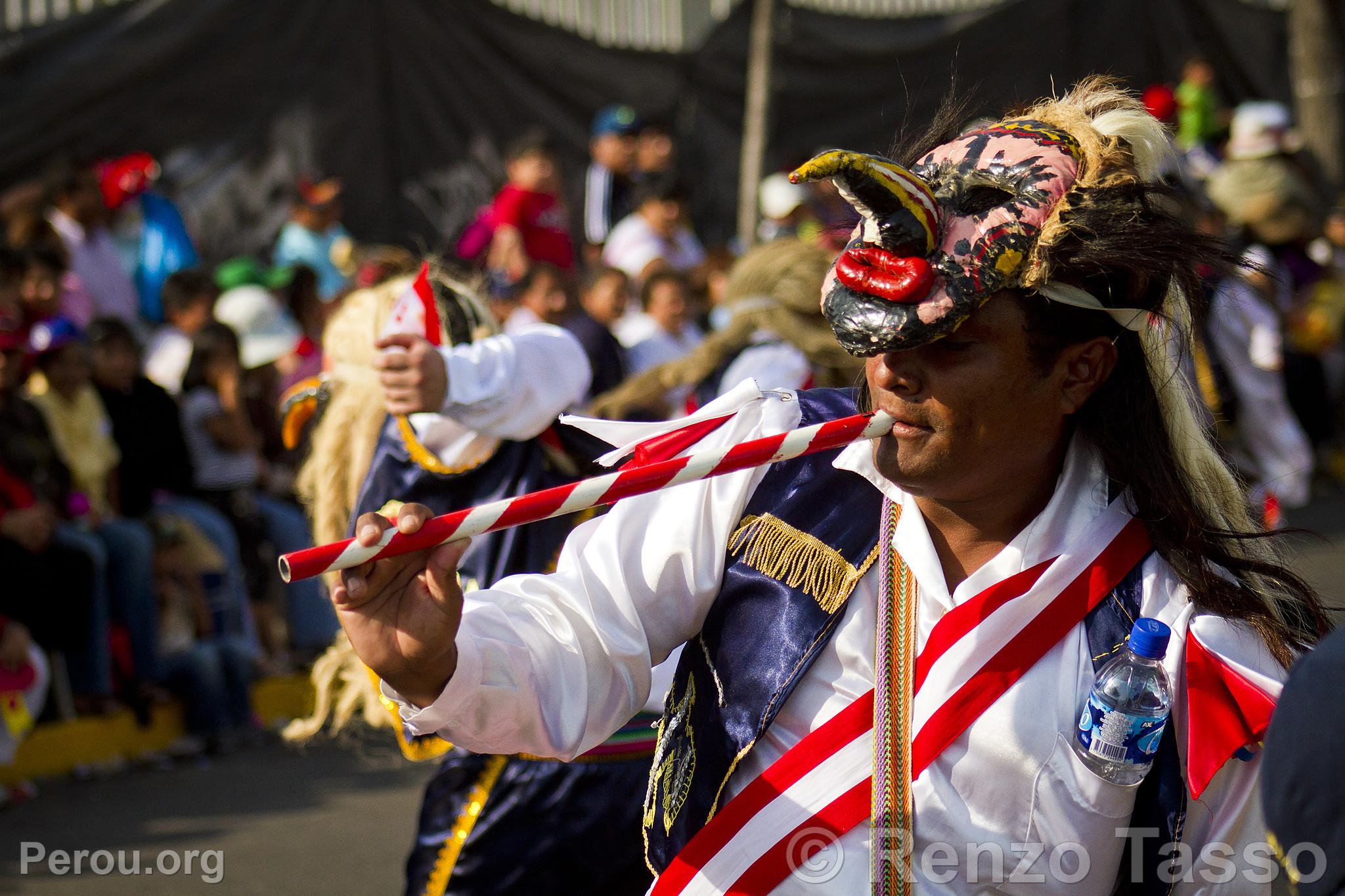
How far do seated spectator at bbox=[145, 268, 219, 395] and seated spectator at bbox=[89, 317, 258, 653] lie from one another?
676mm

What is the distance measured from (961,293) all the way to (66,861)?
410 cm

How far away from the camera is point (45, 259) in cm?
655

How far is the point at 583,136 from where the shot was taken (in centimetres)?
1132

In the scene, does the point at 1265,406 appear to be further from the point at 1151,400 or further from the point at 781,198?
the point at 1151,400

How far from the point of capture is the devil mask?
1964 mm

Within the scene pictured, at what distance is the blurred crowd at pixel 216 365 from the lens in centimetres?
550

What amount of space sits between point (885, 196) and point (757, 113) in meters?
10.3

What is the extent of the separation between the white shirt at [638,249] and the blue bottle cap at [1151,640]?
7.14 m

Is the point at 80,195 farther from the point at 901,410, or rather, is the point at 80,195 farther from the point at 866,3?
the point at 866,3

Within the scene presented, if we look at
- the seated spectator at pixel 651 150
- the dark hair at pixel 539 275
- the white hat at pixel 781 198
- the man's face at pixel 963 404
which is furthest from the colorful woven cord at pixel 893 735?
the seated spectator at pixel 651 150

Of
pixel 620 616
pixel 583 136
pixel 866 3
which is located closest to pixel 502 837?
pixel 620 616

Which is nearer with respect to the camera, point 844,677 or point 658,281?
point 844,677

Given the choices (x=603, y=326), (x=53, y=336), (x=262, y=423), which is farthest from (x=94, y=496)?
(x=603, y=326)

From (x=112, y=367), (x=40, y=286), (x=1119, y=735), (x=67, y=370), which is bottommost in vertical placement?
(x=112, y=367)
